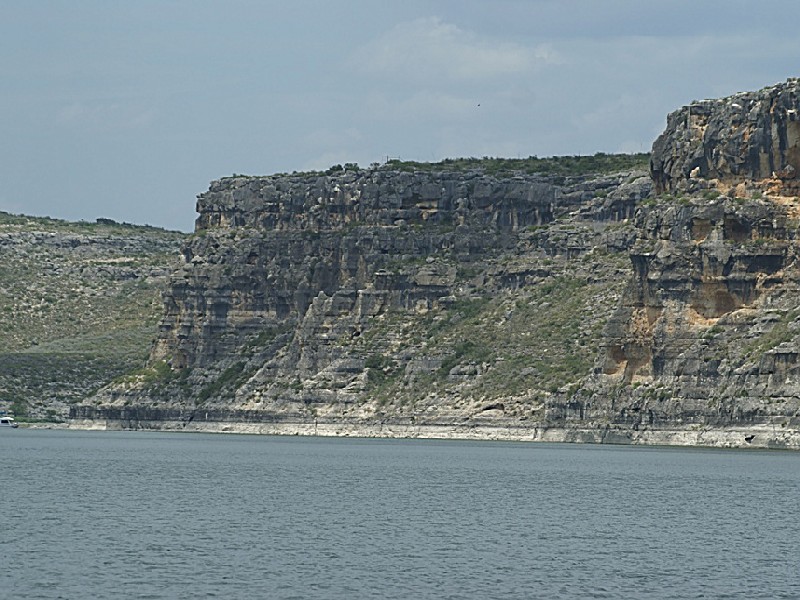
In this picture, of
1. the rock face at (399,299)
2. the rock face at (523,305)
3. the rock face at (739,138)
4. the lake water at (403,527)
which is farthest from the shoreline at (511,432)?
the rock face at (739,138)

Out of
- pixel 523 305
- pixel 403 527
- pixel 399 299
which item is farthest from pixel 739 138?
pixel 403 527

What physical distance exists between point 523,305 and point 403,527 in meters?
101

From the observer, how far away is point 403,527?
79.6 meters

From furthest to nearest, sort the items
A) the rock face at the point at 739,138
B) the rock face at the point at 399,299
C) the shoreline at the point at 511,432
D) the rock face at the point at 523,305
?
the rock face at the point at 399,299 < the rock face at the point at 739,138 < the rock face at the point at 523,305 < the shoreline at the point at 511,432

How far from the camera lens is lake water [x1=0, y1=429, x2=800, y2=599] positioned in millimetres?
63344

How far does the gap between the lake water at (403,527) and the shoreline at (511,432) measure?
1.48 metres

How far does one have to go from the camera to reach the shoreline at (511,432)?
4902 inches

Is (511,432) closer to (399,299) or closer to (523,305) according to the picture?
(523,305)

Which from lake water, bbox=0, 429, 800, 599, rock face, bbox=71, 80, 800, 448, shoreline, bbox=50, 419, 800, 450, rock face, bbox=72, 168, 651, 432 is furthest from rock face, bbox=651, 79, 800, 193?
rock face, bbox=72, 168, 651, 432

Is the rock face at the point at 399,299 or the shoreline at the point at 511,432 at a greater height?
the rock face at the point at 399,299

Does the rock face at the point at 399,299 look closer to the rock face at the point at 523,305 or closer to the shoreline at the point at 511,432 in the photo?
the rock face at the point at 523,305

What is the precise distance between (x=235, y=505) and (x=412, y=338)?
9373 centimetres

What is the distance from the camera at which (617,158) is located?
197m

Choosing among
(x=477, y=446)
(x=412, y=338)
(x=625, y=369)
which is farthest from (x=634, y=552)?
(x=412, y=338)
